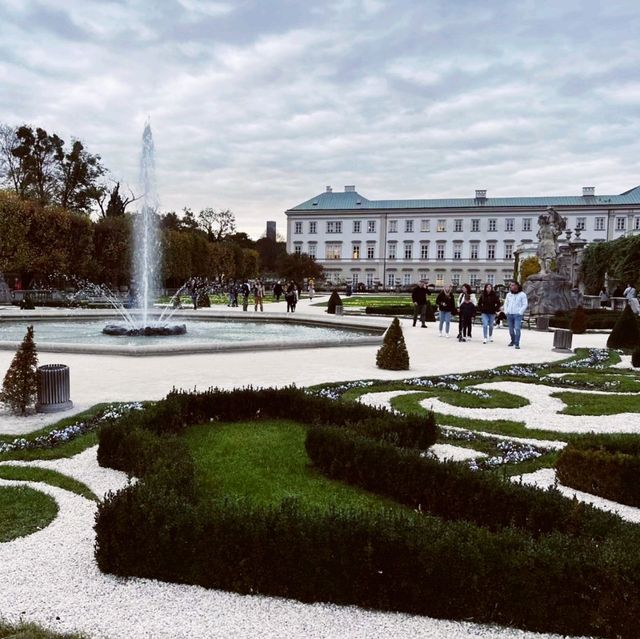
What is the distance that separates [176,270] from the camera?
48688 mm

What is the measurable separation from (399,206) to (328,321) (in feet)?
197

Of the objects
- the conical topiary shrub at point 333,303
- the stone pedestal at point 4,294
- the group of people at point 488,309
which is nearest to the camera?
the group of people at point 488,309

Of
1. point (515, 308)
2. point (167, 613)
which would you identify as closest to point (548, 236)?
point (515, 308)

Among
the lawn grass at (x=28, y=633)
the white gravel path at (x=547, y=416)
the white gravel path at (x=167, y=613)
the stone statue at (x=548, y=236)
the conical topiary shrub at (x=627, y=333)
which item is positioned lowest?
the white gravel path at (x=167, y=613)

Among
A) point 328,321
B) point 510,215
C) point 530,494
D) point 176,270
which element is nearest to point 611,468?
point 530,494

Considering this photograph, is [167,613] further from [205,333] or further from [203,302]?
[203,302]

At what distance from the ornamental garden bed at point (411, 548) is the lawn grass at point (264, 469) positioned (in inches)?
3.6

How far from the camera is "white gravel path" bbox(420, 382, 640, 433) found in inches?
279

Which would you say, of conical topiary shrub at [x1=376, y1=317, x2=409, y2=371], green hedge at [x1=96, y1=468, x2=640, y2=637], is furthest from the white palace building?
green hedge at [x1=96, y1=468, x2=640, y2=637]

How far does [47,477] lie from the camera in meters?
5.14

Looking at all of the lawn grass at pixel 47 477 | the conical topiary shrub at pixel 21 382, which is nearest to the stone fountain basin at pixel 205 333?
the conical topiary shrub at pixel 21 382

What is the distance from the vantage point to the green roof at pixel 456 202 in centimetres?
7212

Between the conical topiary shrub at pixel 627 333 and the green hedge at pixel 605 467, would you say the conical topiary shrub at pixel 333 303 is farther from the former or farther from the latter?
the green hedge at pixel 605 467

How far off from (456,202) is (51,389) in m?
74.3
